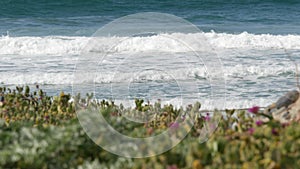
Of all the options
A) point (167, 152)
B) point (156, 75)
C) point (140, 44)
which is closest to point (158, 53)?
point (140, 44)

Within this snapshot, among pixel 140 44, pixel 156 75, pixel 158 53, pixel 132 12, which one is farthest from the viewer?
pixel 132 12

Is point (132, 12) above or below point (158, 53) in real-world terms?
above

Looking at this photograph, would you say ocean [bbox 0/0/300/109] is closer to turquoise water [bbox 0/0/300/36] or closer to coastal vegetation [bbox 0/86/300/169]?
turquoise water [bbox 0/0/300/36]

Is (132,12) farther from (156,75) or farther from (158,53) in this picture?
(156,75)

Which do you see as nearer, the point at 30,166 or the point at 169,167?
the point at 169,167

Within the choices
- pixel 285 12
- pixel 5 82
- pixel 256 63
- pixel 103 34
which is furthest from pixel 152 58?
pixel 285 12

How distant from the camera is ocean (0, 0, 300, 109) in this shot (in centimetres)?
998

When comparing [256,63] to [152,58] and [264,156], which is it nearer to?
[152,58]

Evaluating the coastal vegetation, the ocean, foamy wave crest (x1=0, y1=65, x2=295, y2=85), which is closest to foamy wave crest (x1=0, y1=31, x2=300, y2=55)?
the ocean

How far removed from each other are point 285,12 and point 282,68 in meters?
18.5

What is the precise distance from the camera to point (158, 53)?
17141mm

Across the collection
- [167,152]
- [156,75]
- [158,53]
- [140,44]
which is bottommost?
[167,152]

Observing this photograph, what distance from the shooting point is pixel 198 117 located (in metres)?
5.86

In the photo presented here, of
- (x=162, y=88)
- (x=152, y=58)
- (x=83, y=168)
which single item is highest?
(x=152, y=58)
